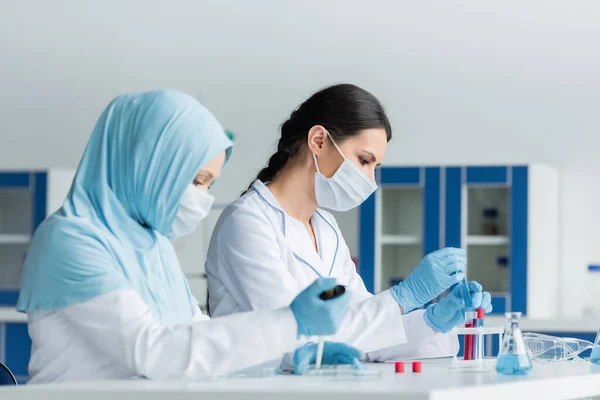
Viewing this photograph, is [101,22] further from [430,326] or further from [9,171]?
[430,326]

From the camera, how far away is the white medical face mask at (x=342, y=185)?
2.67 metres

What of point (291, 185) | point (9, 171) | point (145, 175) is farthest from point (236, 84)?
point (145, 175)

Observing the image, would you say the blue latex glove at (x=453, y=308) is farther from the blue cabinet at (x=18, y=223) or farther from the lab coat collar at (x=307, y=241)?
the blue cabinet at (x=18, y=223)

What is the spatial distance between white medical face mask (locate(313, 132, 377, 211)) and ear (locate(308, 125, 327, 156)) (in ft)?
0.08

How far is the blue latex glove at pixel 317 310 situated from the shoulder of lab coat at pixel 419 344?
0.84 m

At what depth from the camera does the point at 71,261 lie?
178 centimetres

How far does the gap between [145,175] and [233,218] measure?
2.02ft

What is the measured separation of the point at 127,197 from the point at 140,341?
32 cm

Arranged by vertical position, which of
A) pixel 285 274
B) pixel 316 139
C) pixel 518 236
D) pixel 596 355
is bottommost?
pixel 596 355

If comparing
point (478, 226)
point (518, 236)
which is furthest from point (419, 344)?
point (478, 226)

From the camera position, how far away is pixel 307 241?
2.65 metres

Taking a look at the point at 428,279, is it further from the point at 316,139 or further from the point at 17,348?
the point at 17,348

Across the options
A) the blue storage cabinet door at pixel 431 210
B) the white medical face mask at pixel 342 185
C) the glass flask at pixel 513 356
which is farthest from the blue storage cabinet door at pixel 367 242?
the glass flask at pixel 513 356

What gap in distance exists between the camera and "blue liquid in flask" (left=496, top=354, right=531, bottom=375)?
2.05m
